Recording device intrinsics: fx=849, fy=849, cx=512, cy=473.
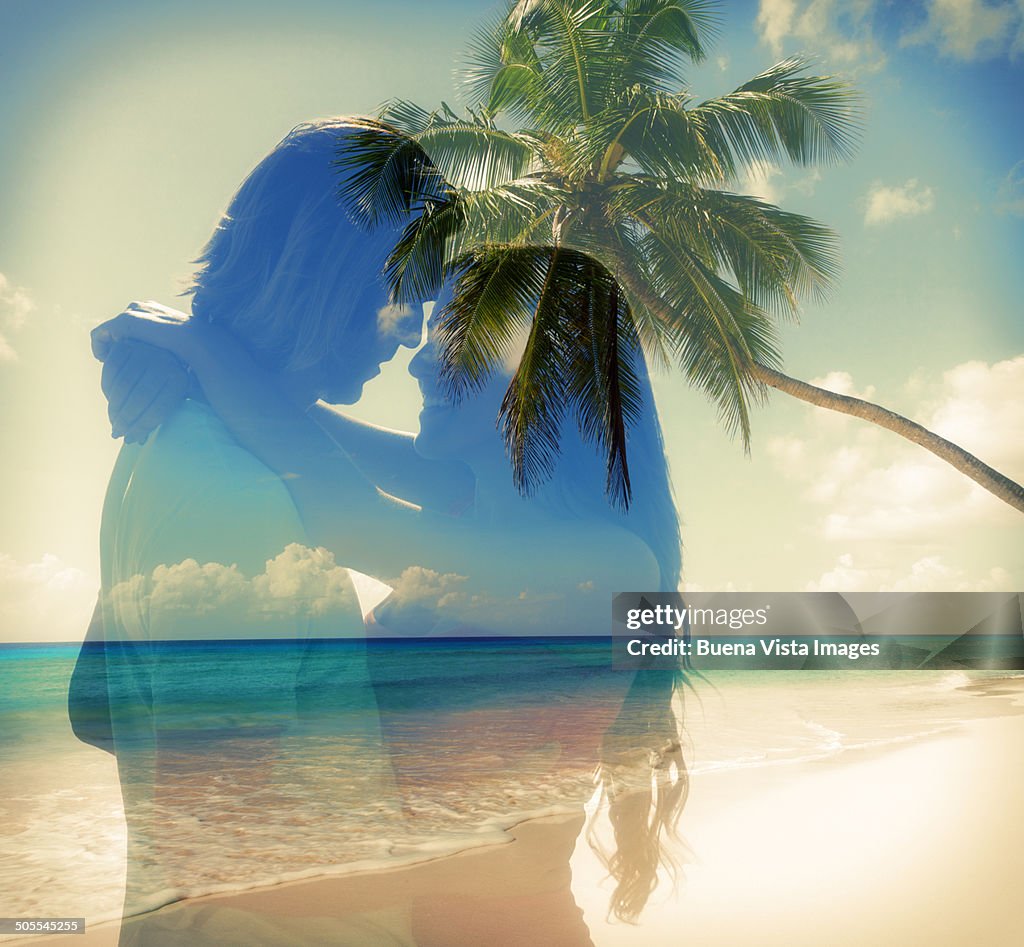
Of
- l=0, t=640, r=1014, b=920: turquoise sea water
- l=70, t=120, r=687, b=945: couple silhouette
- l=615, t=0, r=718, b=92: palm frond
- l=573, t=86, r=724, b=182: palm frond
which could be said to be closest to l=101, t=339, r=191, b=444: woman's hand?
l=70, t=120, r=687, b=945: couple silhouette

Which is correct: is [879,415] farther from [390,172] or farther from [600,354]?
[390,172]

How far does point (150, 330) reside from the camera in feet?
14.5

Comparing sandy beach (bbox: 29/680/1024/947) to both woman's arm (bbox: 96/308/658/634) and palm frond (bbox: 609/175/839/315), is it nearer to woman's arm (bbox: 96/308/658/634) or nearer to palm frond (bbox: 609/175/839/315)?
woman's arm (bbox: 96/308/658/634)

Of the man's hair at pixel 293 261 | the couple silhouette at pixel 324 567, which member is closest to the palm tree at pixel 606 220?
the man's hair at pixel 293 261

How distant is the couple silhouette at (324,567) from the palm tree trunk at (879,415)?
85cm

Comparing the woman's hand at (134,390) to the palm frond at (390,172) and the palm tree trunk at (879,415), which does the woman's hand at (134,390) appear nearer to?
the palm frond at (390,172)

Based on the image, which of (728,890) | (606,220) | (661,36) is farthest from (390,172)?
(728,890)

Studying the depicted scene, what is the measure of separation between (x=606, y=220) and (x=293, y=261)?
167 centimetres

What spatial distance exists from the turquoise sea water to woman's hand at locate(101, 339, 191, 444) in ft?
3.86

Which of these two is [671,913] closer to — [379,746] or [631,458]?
[631,458]

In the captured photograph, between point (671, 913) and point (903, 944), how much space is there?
66 centimetres

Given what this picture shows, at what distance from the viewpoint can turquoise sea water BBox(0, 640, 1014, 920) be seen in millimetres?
3320

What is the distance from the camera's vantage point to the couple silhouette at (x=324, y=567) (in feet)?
9.96

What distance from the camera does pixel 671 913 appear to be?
105 inches
